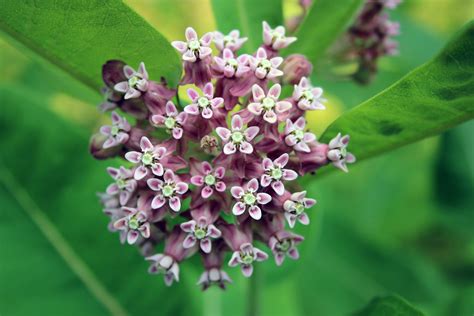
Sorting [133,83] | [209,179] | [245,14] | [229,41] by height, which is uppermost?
[245,14]

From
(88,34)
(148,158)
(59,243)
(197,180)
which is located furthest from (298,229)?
(88,34)

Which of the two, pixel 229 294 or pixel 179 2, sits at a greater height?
pixel 179 2

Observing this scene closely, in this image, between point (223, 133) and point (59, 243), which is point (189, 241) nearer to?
point (223, 133)

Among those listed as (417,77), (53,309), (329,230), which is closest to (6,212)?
(53,309)

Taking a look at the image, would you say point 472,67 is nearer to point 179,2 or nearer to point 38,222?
point 38,222

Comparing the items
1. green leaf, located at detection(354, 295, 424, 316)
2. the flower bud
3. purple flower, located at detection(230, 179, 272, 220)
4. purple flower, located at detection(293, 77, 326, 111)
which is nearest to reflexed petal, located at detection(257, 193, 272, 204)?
purple flower, located at detection(230, 179, 272, 220)

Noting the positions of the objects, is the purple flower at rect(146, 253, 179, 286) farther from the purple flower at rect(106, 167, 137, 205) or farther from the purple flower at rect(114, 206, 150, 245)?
the purple flower at rect(106, 167, 137, 205)
